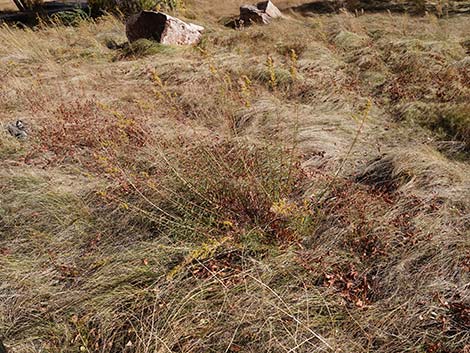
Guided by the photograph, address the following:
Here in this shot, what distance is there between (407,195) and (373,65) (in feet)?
10.2

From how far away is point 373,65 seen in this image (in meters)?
4.87

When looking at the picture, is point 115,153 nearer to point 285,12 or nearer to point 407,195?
point 407,195

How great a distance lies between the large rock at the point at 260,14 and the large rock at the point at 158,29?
5.97ft

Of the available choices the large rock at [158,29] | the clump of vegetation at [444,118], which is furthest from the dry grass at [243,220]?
the large rock at [158,29]

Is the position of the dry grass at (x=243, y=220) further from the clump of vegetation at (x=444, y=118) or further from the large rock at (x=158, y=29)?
the large rock at (x=158, y=29)

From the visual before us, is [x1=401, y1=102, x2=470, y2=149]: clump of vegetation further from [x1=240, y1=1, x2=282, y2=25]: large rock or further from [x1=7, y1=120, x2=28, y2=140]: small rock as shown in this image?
[x1=240, y1=1, x2=282, y2=25]: large rock

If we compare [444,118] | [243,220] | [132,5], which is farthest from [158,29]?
[243,220]

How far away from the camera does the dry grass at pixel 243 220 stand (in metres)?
1.70

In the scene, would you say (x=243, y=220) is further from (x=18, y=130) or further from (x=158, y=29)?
(x=158, y=29)

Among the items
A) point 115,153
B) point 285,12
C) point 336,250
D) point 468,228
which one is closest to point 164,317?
point 336,250

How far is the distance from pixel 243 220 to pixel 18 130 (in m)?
2.93

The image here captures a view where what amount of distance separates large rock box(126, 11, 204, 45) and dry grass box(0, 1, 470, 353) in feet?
7.67

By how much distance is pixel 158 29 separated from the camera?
20.7 ft

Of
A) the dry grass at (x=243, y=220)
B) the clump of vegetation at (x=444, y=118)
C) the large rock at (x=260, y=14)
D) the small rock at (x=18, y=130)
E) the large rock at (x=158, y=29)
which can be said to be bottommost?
the clump of vegetation at (x=444, y=118)
